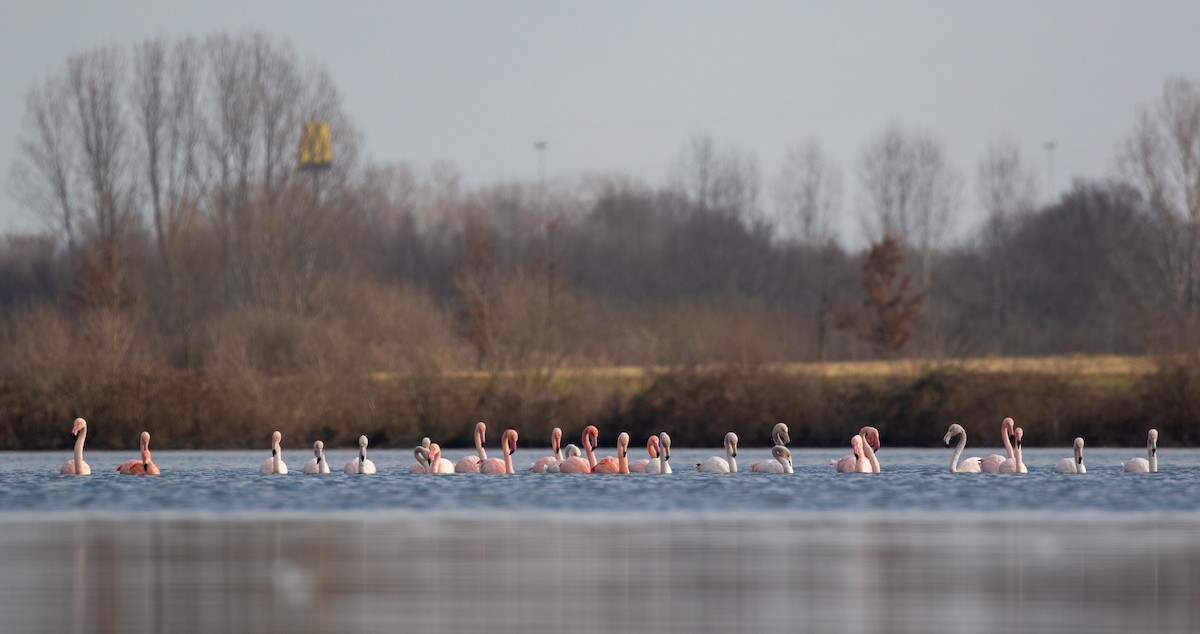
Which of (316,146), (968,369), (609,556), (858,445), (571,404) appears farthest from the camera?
(316,146)

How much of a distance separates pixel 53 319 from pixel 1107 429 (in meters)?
28.4

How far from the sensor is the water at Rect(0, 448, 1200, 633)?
973cm

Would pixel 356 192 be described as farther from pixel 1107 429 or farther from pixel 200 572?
pixel 200 572

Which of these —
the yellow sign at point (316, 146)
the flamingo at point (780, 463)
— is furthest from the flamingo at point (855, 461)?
the yellow sign at point (316, 146)

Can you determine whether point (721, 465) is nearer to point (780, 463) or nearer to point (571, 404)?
point (780, 463)

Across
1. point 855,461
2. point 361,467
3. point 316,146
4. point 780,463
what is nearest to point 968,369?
point 855,461

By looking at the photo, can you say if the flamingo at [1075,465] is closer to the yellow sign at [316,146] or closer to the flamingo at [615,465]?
the flamingo at [615,465]

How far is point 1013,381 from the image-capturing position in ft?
141

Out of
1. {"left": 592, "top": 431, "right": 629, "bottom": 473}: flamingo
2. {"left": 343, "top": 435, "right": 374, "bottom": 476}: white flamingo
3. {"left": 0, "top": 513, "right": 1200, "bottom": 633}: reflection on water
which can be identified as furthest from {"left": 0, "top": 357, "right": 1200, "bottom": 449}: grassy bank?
{"left": 0, "top": 513, "right": 1200, "bottom": 633}: reflection on water

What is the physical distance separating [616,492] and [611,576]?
10.4 m

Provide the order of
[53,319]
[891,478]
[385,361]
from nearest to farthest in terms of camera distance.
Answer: [891,478], [385,361], [53,319]

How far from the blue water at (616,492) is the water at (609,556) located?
0.08 meters

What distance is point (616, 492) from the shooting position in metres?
22.1

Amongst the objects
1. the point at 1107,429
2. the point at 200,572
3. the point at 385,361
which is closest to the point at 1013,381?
the point at 1107,429
